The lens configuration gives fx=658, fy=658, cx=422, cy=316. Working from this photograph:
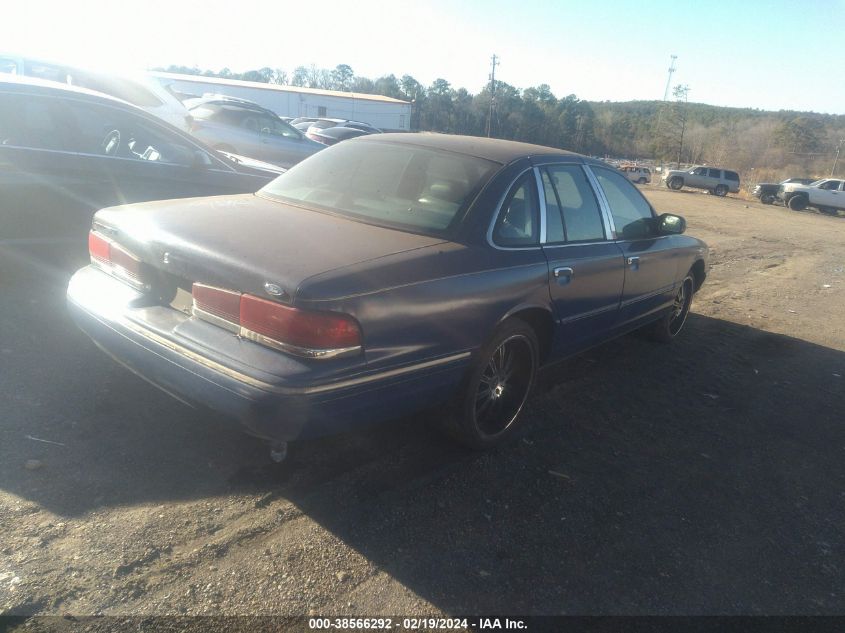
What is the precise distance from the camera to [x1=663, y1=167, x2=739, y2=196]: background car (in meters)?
37.8

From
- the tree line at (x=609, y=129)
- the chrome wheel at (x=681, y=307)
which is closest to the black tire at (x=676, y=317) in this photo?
the chrome wheel at (x=681, y=307)

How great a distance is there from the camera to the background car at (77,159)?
4859 mm

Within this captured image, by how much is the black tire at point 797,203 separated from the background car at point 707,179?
6214 mm

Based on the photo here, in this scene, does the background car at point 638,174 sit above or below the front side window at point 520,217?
below

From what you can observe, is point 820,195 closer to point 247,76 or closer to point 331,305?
point 331,305

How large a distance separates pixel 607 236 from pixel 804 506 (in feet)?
6.43

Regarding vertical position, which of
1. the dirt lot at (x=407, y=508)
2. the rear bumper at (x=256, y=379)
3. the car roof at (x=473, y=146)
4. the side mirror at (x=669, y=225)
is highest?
the car roof at (x=473, y=146)

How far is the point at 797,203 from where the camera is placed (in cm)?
3183

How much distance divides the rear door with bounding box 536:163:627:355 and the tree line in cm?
5742

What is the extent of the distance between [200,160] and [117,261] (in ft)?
8.64

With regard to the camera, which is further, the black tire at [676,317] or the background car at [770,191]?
the background car at [770,191]

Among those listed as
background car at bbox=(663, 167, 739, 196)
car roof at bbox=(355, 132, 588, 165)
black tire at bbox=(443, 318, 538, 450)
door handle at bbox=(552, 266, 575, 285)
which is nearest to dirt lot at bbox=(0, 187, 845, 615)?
black tire at bbox=(443, 318, 538, 450)

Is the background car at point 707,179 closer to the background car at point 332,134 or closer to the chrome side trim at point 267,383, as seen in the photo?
the background car at point 332,134

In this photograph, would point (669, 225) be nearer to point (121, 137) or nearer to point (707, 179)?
point (121, 137)
